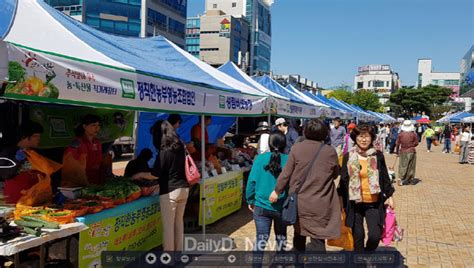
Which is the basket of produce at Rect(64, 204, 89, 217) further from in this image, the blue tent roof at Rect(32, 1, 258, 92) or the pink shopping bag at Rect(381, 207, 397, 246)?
the pink shopping bag at Rect(381, 207, 397, 246)

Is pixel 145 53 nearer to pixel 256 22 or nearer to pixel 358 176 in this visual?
pixel 358 176

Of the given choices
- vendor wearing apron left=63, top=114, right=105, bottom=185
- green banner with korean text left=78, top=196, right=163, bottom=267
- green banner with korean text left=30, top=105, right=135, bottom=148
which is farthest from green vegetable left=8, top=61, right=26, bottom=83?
green banner with korean text left=30, top=105, right=135, bottom=148

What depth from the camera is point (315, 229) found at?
3.85 metres

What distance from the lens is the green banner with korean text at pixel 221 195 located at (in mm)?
6547

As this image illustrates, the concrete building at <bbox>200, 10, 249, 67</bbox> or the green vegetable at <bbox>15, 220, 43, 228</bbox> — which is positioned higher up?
the concrete building at <bbox>200, 10, 249, 67</bbox>

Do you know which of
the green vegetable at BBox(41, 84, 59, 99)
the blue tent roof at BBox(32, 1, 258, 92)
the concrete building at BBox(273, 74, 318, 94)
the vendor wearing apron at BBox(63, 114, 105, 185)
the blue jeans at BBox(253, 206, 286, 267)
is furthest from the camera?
the concrete building at BBox(273, 74, 318, 94)

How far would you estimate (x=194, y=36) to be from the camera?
11606cm

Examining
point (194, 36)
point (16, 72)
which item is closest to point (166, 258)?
point (16, 72)

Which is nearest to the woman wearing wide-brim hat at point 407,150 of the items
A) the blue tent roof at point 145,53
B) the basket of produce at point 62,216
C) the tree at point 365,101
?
the blue tent roof at point 145,53

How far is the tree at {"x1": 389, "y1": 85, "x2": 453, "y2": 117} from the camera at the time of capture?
8131 cm

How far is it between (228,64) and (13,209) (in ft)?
26.3

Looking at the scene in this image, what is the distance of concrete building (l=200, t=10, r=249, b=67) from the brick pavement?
93.8m

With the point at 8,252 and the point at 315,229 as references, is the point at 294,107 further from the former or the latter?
the point at 8,252

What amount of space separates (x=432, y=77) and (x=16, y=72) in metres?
171
